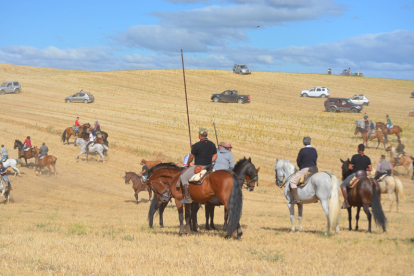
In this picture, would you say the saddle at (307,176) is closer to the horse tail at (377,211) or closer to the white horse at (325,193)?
the white horse at (325,193)

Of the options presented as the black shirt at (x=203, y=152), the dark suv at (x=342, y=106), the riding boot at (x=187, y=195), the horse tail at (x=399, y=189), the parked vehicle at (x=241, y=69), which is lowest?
the horse tail at (x=399, y=189)

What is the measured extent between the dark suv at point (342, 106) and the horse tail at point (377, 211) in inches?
1474

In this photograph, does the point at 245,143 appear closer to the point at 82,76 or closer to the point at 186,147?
the point at 186,147

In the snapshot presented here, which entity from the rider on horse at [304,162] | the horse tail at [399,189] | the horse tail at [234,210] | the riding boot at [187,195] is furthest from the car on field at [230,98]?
the horse tail at [234,210]

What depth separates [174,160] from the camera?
90.5ft

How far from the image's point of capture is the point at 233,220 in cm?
922

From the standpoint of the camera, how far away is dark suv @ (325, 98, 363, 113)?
46719 millimetres

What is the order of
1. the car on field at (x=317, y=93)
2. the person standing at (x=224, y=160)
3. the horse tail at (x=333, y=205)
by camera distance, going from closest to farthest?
the horse tail at (x=333, y=205) → the person standing at (x=224, y=160) → the car on field at (x=317, y=93)

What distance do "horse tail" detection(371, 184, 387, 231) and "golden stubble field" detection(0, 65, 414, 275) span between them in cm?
42

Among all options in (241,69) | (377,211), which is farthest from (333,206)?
(241,69)

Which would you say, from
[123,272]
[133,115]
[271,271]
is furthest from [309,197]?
[133,115]

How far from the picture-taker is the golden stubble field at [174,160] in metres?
7.33

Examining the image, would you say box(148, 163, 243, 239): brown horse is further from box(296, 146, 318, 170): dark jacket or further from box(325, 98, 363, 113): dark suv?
box(325, 98, 363, 113): dark suv

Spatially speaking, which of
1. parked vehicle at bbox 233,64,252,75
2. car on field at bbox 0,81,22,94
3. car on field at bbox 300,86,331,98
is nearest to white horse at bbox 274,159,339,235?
car on field at bbox 0,81,22,94
